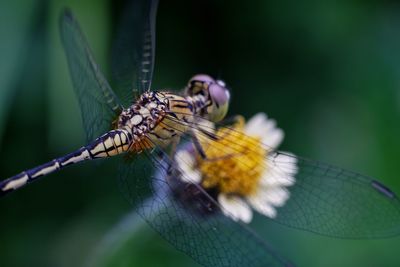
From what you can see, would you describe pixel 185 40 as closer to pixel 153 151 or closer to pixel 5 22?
pixel 5 22

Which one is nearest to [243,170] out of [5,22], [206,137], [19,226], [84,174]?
[206,137]

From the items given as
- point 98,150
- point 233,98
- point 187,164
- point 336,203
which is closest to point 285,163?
point 336,203

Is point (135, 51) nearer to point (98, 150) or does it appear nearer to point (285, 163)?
point (98, 150)

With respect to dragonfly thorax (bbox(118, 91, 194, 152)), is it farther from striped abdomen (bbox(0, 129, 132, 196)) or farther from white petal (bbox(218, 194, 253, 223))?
white petal (bbox(218, 194, 253, 223))

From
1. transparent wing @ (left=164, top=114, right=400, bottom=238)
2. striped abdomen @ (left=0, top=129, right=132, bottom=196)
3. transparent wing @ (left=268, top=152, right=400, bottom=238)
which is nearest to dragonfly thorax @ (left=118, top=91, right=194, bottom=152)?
striped abdomen @ (left=0, top=129, right=132, bottom=196)

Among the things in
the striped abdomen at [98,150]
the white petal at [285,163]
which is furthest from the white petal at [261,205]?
the striped abdomen at [98,150]

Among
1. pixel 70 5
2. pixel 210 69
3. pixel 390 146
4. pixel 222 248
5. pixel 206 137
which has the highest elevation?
pixel 70 5
